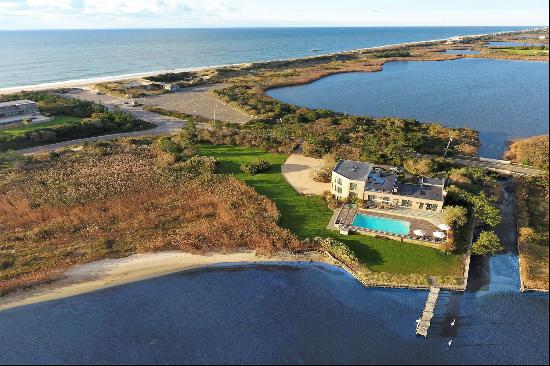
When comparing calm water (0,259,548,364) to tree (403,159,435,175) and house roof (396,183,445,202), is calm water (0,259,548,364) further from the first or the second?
tree (403,159,435,175)

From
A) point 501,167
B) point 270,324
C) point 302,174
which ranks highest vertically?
point 302,174

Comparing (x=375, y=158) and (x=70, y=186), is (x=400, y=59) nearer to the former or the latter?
(x=375, y=158)

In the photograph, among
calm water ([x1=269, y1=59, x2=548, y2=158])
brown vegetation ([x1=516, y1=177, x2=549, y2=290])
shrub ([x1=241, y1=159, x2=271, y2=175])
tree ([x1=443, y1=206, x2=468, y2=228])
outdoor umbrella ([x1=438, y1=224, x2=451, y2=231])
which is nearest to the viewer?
brown vegetation ([x1=516, y1=177, x2=549, y2=290])

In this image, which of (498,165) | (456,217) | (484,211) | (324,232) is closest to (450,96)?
(498,165)

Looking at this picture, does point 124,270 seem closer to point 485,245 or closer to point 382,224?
point 382,224

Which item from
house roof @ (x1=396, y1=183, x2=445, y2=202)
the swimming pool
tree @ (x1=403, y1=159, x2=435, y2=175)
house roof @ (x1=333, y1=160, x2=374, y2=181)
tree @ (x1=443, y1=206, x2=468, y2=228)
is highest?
house roof @ (x1=333, y1=160, x2=374, y2=181)

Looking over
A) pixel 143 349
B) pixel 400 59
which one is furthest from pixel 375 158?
pixel 400 59

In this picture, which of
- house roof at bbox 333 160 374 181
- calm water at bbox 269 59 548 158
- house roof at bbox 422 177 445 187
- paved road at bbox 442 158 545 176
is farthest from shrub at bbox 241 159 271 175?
calm water at bbox 269 59 548 158
